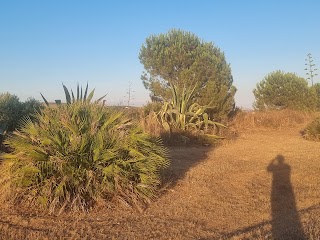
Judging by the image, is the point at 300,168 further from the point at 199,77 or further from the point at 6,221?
the point at 199,77

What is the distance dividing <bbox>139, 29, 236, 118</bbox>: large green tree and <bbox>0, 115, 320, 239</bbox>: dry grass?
1422cm

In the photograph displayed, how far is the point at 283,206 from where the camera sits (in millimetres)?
7195

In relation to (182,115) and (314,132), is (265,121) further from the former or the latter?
(182,115)

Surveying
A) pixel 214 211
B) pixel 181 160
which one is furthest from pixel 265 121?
pixel 214 211

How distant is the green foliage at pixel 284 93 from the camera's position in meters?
31.9

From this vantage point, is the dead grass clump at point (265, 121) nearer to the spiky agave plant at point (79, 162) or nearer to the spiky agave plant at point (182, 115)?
the spiky agave plant at point (182, 115)

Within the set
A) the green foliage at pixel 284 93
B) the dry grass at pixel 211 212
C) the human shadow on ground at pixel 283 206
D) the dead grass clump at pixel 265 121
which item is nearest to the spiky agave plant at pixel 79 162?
the dry grass at pixel 211 212

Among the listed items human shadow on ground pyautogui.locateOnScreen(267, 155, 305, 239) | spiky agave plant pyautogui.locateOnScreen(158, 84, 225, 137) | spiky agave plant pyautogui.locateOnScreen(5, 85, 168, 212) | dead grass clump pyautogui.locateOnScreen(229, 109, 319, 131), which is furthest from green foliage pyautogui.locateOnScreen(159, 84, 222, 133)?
spiky agave plant pyautogui.locateOnScreen(5, 85, 168, 212)

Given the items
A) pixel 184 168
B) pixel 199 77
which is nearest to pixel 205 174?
pixel 184 168

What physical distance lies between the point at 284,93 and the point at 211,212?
2782 cm

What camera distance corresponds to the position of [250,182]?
8.93 metres

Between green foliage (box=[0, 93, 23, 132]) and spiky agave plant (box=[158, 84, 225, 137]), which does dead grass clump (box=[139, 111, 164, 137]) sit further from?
→ green foliage (box=[0, 93, 23, 132])

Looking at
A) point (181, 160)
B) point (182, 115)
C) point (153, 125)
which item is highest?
point (182, 115)

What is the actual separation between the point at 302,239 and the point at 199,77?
836 inches
